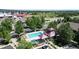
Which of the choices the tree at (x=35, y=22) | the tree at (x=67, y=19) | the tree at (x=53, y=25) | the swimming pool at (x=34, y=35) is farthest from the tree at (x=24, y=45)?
the tree at (x=67, y=19)

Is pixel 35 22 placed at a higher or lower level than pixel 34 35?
higher

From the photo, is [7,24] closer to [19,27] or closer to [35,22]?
[19,27]

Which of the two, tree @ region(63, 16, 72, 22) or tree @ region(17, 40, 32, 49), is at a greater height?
tree @ region(63, 16, 72, 22)

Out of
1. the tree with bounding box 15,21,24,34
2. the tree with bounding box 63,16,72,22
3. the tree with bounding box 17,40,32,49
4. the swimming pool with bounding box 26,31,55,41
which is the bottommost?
the tree with bounding box 17,40,32,49

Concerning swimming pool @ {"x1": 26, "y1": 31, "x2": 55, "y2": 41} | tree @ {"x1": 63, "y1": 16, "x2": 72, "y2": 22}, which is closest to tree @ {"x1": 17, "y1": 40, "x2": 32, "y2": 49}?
swimming pool @ {"x1": 26, "y1": 31, "x2": 55, "y2": 41}

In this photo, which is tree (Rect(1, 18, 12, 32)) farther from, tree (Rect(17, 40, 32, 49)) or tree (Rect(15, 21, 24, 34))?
tree (Rect(17, 40, 32, 49))

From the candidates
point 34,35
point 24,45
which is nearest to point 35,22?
point 34,35

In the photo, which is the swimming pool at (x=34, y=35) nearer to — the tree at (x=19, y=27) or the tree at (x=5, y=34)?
the tree at (x=19, y=27)
